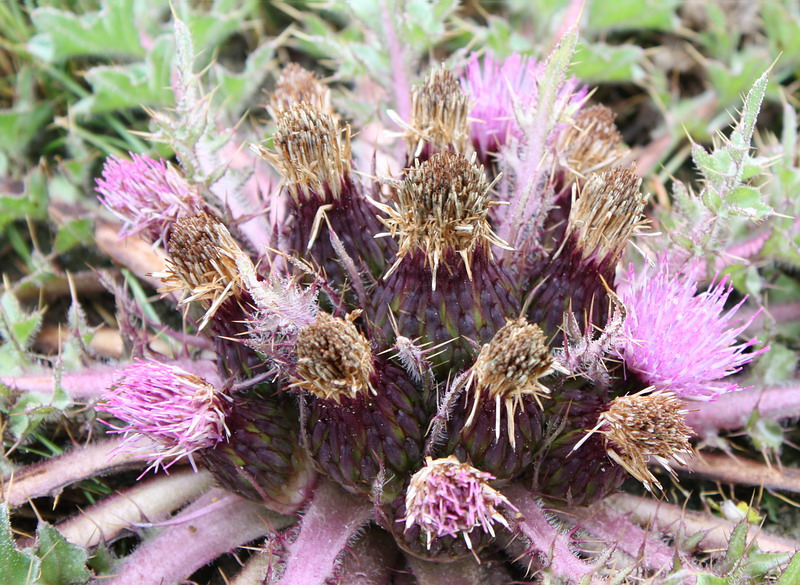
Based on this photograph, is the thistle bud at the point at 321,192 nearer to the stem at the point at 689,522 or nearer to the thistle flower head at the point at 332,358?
the thistle flower head at the point at 332,358

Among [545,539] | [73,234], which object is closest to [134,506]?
[73,234]

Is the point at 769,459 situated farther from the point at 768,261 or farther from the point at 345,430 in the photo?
the point at 345,430

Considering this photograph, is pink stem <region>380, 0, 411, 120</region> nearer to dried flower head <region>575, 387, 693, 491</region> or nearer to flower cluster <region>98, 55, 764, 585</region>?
flower cluster <region>98, 55, 764, 585</region>

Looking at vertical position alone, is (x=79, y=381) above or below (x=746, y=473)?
above

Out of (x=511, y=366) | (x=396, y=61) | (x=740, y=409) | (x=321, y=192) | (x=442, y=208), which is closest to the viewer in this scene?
(x=511, y=366)

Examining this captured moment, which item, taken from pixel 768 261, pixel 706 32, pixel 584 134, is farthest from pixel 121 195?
pixel 706 32

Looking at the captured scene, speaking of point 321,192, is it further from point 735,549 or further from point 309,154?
point 735,549

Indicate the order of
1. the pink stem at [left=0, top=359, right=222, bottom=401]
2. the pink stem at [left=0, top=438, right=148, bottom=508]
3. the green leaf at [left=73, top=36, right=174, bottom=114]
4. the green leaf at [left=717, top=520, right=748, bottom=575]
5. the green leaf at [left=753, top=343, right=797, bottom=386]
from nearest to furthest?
the green leaf at [left=717, top=520, right=748, bottom=575] → the pink stem at [left=0, top=438, right=148, bottom=508] → the pink stem at [left=0, top=359, right=222, bottom=401] → the green leaf at [left=753, top=343, right=797, bottom=386] → the green leaf at [left=73, top=36, right=174, bottom=114]

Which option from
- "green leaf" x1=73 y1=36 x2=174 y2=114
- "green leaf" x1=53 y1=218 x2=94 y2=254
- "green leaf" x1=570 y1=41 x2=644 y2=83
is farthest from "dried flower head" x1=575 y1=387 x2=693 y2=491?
"green leaf" x1=73 y1=36 x2=174 y2=114
